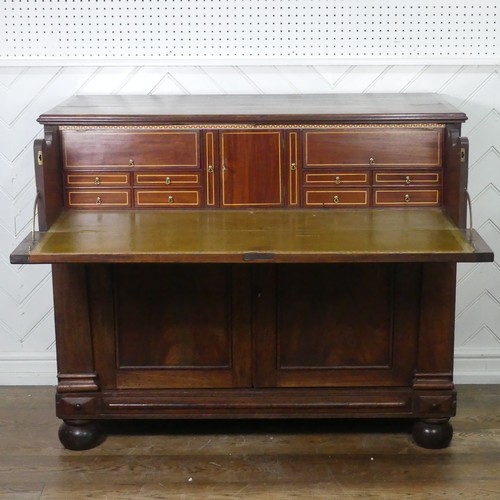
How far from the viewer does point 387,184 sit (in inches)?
138

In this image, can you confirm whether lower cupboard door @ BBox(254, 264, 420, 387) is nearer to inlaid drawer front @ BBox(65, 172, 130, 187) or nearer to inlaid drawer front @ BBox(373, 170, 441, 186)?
inlaid drawer front @ BBox(373, 170, 441, 186)

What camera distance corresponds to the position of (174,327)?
358cm

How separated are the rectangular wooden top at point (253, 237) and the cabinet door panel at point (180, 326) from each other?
24 cm

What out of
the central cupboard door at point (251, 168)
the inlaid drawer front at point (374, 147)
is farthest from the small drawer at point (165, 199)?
the inlaid drawer front at point (374, 147)

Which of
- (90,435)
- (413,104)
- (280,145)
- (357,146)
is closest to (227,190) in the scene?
(280,145)

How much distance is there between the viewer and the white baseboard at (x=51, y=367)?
14.0 feet

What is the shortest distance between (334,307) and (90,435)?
1017 mm

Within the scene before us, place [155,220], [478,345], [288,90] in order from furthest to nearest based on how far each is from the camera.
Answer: [478,345], [288,90], [155,220]

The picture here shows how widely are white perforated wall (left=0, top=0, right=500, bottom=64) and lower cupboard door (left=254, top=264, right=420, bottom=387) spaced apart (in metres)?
0.96

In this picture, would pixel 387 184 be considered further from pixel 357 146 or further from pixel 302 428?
pixel 302 428

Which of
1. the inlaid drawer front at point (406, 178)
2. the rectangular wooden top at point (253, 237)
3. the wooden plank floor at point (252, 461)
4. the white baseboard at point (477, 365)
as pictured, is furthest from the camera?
the white baseboard at point (477, 365)

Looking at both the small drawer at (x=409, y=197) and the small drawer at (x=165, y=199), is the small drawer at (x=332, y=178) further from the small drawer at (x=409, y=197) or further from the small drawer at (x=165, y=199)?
the small drawer at (x=165, y=199)

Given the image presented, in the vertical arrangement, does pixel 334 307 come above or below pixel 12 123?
below

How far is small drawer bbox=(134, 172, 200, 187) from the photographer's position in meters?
3.50
